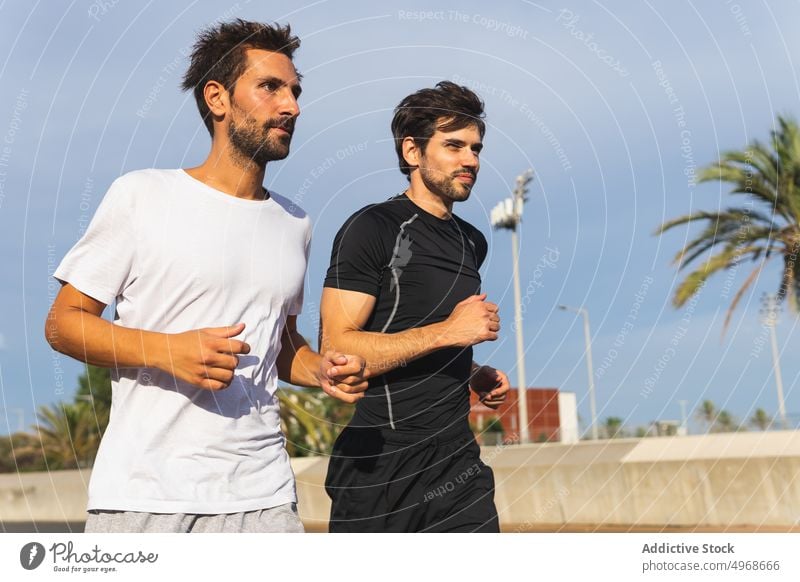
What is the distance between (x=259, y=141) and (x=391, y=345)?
1191 millimetres

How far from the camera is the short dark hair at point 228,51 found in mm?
4656

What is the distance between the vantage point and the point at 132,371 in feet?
13.1

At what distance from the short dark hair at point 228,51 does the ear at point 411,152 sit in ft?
3.84

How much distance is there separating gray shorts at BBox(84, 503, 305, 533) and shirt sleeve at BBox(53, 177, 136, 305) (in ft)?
2.77

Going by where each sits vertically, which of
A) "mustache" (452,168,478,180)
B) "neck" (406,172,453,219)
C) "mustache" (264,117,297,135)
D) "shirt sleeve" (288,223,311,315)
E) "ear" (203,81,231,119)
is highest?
"ear" (203,81,231,119)

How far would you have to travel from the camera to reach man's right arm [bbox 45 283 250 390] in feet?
11.9

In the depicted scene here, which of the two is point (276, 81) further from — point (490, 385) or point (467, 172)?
point (490, 385)

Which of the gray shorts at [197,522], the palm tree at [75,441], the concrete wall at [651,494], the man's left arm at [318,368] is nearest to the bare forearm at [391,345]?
the man's left arm at [318,368]

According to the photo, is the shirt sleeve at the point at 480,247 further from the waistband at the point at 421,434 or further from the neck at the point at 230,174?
the neck at the point at 230,174

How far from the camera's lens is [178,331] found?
4.02 metres

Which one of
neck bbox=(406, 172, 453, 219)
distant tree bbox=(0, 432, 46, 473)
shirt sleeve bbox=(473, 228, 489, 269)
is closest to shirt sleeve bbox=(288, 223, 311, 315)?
neck bbox=(406, 172, 453, 219)

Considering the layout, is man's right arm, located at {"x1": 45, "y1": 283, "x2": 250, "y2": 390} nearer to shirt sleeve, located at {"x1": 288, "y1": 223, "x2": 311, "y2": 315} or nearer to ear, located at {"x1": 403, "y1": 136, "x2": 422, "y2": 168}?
shirt sleeve, located at {"x1": 288, "y1": 223, "x2": 311, "y2": 315}
